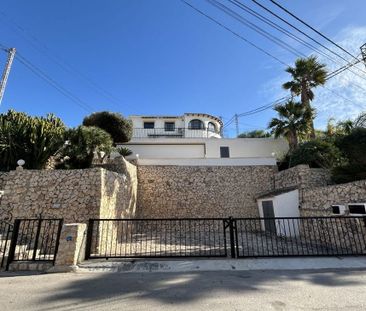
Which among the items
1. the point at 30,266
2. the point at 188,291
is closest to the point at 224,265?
the point at 188,291

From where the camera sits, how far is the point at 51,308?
142 inches

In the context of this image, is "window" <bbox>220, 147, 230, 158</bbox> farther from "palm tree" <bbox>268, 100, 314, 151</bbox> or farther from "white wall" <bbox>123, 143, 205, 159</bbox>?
"palm tree" <bbox>268, 100, 314, 151</bbox>

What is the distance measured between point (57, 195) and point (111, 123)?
895 centimetres

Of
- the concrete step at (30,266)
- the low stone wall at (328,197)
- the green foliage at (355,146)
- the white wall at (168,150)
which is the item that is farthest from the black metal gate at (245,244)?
the white wall at (168,150)

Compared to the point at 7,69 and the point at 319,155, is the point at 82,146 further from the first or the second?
the point at 319,155

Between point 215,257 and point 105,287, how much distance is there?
309 centimetres

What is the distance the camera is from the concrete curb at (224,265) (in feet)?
18.3

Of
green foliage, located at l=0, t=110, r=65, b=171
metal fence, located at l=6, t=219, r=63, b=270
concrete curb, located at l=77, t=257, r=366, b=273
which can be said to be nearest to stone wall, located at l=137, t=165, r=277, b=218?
green foliage, located at l=0, t=110, r=65, b=171

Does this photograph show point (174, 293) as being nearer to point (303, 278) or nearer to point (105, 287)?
point (105, 287)

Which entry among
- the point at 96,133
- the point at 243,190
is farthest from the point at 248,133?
the point at 96,133

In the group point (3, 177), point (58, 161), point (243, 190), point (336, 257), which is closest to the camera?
point (336, 257)

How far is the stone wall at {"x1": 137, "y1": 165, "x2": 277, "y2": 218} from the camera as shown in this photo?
14.1m

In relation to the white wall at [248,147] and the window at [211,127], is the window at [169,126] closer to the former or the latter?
the window at [211,127]

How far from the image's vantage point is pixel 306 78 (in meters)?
18.6
